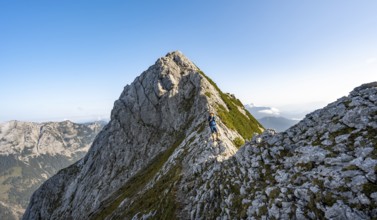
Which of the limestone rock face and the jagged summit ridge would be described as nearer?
the limestone rock face

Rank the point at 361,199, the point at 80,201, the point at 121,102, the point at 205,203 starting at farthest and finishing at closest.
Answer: the point at 121,102 → the point at 80,201 → the point at 205,203 → the point at 361,199

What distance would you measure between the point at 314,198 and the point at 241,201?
7.17 m

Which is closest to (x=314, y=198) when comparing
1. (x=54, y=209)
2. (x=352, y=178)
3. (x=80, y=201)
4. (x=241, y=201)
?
(x=352, y=178)

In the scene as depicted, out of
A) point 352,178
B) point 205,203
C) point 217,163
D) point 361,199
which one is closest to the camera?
point 361,199

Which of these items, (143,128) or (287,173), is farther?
(143,128)

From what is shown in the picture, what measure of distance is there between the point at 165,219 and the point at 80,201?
251 ft

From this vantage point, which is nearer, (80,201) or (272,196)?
(272,196)

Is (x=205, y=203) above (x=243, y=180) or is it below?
below

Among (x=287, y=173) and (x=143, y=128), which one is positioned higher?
(x=287, y=173)

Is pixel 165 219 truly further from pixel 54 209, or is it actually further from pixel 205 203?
pixel 54 209

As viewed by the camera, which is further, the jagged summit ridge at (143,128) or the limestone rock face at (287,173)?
the jagged summit ridge at (143,128)

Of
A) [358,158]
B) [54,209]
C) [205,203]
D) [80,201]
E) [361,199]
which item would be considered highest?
[358,158]

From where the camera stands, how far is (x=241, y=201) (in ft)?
68.8

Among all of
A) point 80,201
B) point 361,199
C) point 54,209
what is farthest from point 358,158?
point 54,209
